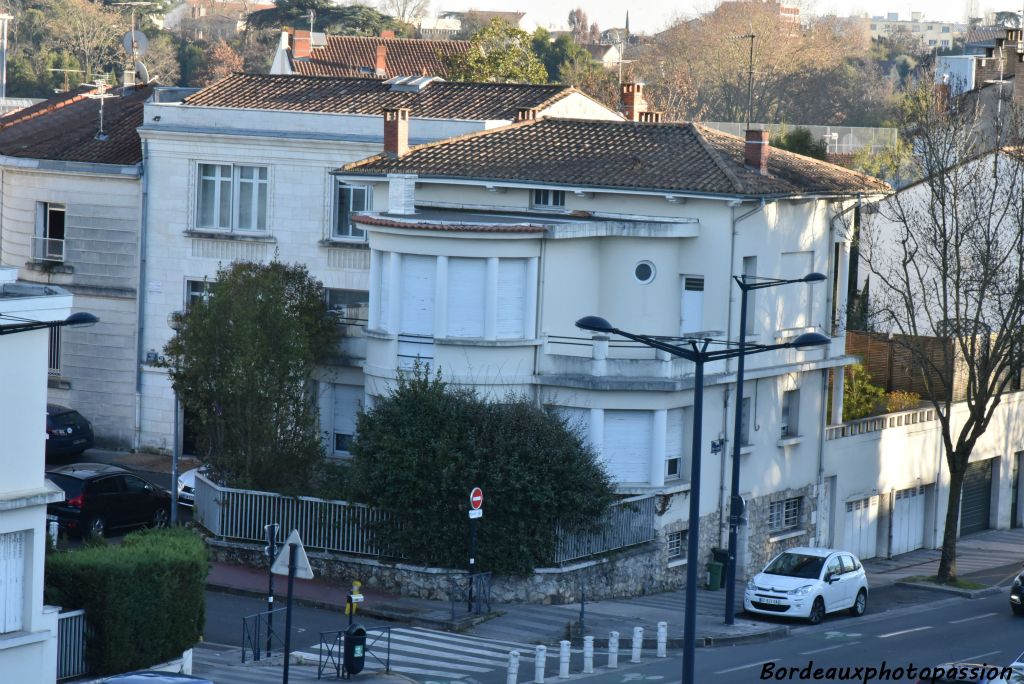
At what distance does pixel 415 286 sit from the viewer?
3294 cm

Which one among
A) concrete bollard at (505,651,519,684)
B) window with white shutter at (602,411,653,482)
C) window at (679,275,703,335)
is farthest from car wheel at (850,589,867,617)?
concrete bollard at (505,651,519,684)

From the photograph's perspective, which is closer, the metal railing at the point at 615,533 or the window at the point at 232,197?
the metal railing at the point at 615,533

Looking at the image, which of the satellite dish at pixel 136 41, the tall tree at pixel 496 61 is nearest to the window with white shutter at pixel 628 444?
the tall tree at pixel 496 61

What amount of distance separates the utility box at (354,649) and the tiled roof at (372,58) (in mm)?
37001

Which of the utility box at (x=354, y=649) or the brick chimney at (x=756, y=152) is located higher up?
the brick chimney at (x=756, y=152)

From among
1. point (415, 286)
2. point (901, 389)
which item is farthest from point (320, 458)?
point (901, 389)

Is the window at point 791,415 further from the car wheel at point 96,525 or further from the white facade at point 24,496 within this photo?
the white facade at point 24,496

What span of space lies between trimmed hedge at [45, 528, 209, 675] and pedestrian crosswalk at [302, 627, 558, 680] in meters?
2.45

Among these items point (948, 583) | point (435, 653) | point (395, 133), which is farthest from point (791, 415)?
point (435, 653)

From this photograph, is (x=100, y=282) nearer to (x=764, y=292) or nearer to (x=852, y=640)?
(x=764, y=292)

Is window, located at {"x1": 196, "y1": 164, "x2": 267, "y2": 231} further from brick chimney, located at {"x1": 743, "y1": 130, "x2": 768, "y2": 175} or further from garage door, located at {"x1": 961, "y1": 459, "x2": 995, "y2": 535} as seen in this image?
garage door, located at {"x1": 961, "y1": 459, "x2": 995, "y2": 535}

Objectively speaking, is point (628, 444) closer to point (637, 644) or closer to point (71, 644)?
point (637, 644)

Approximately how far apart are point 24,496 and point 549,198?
56.2 ft

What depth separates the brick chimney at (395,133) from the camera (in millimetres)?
37719
